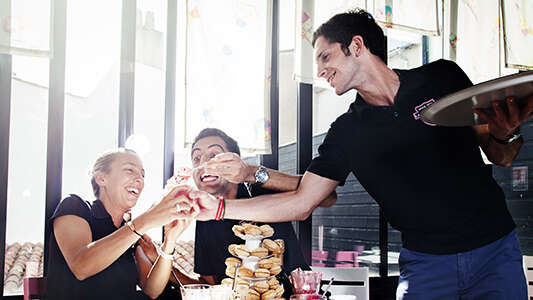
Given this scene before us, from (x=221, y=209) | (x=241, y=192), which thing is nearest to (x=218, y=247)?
(x=241, y=192)

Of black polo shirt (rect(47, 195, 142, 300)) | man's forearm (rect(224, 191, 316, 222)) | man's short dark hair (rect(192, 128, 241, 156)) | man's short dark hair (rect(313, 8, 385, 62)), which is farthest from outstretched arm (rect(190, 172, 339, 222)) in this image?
man's short dark hair (rect(192, 128, 241, 156))

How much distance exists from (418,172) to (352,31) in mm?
656

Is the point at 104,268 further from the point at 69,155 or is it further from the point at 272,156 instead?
the point at 272,156

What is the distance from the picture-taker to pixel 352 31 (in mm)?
2027

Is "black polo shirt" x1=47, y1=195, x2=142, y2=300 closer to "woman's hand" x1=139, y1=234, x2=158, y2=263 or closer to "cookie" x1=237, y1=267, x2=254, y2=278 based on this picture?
"woman's hand" x1=139, y1=234, x2=158, y2=263

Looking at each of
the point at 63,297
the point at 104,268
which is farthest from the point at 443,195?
the point at 63,297

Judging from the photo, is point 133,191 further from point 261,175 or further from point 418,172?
point 418,172

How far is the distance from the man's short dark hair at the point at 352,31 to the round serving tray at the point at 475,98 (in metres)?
0.74

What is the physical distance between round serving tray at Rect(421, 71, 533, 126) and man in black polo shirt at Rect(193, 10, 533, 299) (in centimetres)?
5

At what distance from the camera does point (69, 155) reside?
2629 millimetres

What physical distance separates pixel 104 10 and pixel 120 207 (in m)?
1.17

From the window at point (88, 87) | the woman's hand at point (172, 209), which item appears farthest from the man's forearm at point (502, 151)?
the window at point (88, 87)

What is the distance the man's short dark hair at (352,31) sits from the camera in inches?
79.7

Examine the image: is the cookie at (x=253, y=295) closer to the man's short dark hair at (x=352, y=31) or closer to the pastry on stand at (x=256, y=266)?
the pastry on stand at (x=256, y=266)
